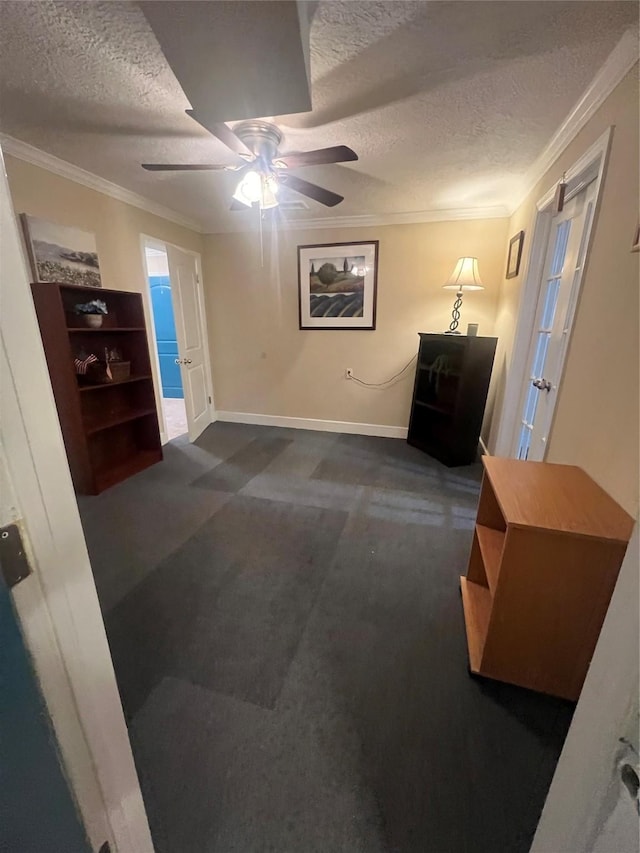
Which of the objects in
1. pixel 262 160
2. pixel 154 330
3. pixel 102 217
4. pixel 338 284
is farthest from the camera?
pixel 338 284

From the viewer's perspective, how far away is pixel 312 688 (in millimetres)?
1339

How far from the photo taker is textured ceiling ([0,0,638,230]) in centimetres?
125

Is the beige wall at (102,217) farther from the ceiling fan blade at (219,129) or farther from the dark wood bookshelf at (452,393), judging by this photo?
the dark wood bookshelf at (452,393)

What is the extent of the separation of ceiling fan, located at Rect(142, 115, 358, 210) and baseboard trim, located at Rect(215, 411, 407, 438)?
251 cm

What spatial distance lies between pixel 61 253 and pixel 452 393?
3.49 meters

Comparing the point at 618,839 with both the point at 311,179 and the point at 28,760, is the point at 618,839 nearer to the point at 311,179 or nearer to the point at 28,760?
the point at 28,760

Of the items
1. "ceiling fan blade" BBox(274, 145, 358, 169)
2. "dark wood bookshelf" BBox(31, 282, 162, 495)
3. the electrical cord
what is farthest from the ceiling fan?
the electrical cord

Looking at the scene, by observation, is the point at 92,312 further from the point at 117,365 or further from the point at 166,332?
the point at 166,332

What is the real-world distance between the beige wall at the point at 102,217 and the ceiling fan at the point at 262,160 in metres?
1.05

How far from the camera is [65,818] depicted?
2.03ft

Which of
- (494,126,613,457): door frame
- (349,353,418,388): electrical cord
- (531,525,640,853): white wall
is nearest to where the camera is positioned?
(531,525,640,853): white wall

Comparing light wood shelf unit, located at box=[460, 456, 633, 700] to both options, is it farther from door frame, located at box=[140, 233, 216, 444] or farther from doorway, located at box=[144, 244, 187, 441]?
doorway, located at box=[144, 244, 187, 441]

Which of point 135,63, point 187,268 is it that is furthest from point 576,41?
point 187,268

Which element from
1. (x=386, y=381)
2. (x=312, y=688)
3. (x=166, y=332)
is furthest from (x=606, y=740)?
(x=166, y=332)
